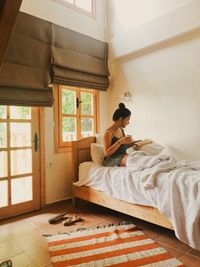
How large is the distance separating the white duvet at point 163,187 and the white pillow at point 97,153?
0.27 metres

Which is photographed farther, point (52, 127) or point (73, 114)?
point (73, 114)

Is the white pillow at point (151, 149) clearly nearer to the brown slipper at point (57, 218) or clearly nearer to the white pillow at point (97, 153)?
the white pillow at point (97, 153)

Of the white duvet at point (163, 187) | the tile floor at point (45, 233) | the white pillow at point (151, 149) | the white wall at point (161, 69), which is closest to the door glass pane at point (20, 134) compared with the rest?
the tile floor at point (45, 233)

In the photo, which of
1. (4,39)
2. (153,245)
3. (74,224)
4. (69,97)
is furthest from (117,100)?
(4,39)

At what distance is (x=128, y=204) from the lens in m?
2.37

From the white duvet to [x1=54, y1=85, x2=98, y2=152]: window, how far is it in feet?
2.84

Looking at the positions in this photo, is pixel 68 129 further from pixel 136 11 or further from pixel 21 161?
pixel 136 11

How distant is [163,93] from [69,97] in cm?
137

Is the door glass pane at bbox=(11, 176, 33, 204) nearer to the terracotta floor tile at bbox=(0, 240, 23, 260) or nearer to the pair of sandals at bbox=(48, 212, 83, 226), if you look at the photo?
the pair of sandals at bbox=(48, 212, 83, 226)

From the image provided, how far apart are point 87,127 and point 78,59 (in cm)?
105

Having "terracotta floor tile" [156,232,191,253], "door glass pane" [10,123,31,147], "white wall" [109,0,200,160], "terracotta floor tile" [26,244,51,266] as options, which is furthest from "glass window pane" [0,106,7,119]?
"terracotta floor tile" [156,232,191,253]

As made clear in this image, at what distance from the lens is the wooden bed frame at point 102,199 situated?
6.95 ft

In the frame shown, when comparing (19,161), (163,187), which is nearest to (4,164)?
(19,161)

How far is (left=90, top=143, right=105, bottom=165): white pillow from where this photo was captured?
10.0 feet
